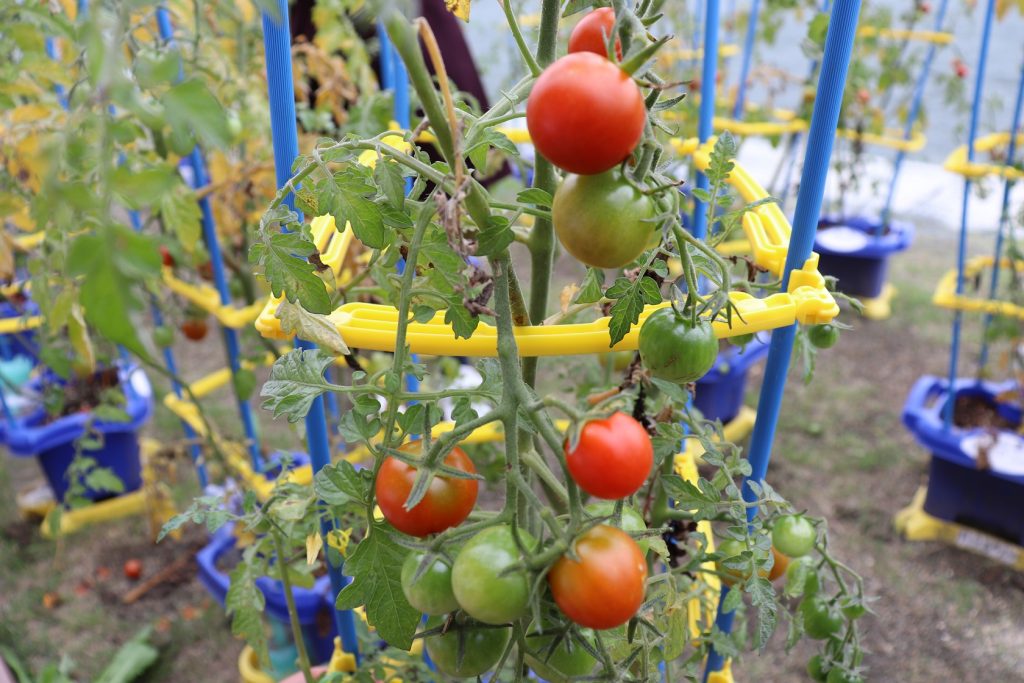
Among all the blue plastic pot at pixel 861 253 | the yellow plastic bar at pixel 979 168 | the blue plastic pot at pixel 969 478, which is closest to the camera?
the yellow plastic bar at pixel 979 168

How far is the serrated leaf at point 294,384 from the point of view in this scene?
1.91 feet

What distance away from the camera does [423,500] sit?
20.0 inches

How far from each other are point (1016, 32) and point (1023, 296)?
3.96 meters

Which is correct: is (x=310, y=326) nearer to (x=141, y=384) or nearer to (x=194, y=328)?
(x=194, y=328)

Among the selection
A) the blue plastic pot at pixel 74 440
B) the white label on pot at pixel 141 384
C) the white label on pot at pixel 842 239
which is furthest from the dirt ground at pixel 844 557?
the white label on pot at pixel 842 239

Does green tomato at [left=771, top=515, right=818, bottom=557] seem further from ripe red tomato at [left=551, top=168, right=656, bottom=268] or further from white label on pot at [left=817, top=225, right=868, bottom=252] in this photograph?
white label on pot at [left=817, top=225, right=868, bottom=252]

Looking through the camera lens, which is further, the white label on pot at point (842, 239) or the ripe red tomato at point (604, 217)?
the white label on pot at point (842, 239)

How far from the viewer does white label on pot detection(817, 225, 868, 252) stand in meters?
2.93

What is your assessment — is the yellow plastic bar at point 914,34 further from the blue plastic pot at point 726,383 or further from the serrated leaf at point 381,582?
the serrated leaf at point 381,582

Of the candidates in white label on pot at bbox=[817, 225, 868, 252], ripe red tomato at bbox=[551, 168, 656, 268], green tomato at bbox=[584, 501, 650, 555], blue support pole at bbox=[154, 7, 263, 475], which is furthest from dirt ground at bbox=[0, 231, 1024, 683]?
ripe red tomato at bbox=[551, 168, 656, 268]

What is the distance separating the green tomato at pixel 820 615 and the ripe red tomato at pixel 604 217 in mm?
519

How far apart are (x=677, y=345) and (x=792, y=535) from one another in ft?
0.99

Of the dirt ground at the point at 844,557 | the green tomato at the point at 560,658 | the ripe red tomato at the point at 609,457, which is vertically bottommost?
the dirt ground at the point at 844,557

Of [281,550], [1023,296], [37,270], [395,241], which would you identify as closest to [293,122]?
[395,241]
